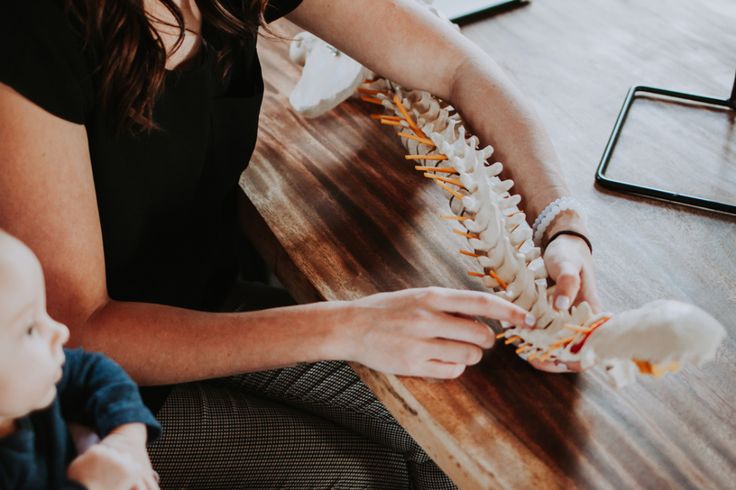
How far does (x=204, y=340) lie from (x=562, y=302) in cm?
43

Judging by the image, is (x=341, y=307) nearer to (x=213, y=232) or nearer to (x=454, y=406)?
(x=454, y=406)

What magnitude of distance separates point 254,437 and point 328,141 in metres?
0.48

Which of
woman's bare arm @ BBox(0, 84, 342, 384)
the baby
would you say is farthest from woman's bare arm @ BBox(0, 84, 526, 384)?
the baby

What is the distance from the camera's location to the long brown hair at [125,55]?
0.94 m

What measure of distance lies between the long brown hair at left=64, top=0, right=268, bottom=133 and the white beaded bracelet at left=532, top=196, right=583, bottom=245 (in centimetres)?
53

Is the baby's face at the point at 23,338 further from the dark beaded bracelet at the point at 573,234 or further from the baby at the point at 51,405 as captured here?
the dark beaded bracelet at the point at 573,234

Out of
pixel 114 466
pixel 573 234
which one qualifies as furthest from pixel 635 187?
pixel 114 466

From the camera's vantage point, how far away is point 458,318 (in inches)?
37.3

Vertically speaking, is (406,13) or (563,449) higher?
(406,13)

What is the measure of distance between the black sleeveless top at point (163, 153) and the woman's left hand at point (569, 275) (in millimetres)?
507

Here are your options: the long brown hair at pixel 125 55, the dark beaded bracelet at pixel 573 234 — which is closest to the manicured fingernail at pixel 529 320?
the dark beaded bracelet at pixel 573 234

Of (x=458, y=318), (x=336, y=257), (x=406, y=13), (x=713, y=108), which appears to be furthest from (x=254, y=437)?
(x=713, y=108)

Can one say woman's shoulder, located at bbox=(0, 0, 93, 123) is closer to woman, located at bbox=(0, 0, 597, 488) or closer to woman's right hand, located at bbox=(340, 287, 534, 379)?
woman, located at bbox=(0, 0, 597, 488)

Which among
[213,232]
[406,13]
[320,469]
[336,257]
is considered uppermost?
[406,13]
